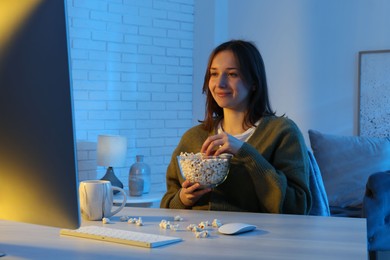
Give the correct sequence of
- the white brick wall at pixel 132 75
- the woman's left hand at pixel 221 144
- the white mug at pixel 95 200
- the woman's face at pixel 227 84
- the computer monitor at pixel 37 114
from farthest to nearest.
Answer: the white brick wall at pixel 132 75 < the woman's face at pixel 227 84 < the woman's left hand at pixel 221 144 < the white mug at pixel 95 200 < the computer monitor at pixel 37 114

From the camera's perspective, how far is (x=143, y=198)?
→ 14.0 ft

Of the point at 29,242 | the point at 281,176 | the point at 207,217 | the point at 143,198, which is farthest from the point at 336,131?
the point at 29,242

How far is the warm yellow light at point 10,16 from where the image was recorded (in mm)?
1177

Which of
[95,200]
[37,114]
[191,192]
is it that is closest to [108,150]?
[191,192]

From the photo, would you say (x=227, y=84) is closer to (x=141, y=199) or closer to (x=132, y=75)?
(x=141, y=199)

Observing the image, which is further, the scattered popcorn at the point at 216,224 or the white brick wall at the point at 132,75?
the white brick wall at the point at 132,75

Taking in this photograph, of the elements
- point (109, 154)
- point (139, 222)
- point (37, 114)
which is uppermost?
point (37, 114)

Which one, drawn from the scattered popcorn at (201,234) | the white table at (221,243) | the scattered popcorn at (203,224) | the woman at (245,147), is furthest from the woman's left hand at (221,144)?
the scattered popcorn at (201,234)

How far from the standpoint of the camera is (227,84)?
245cm

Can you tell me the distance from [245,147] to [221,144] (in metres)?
0.08

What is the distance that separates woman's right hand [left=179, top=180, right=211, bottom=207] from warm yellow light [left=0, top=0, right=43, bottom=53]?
1.01 meters

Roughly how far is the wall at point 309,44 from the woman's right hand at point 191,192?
2.82 m

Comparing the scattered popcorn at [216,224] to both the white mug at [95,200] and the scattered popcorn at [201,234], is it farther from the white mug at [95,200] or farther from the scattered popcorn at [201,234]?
the white mug at [95,200]

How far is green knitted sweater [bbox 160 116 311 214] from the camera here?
7.32ft
